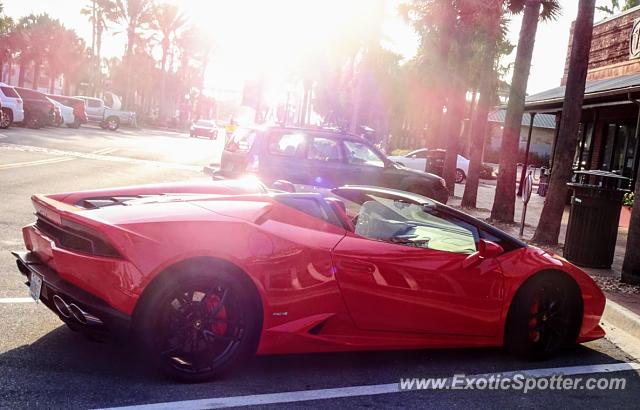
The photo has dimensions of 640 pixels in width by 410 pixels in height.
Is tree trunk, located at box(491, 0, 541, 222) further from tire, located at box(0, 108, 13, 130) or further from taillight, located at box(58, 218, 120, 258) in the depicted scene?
tire, located at box(0, 108, 13, 130)

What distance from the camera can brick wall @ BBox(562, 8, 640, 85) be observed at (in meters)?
20.1

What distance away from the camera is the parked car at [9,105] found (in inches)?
1067

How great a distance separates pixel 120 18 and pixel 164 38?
558 centimetres

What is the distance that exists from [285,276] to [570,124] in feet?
26.6

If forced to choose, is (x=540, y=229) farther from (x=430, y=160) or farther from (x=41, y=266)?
(x=430, y=160)

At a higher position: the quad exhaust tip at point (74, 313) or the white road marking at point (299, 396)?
the quad exhaust tip at point (74, 313)

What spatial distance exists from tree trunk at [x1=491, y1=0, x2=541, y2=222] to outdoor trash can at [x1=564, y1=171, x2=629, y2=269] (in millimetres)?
4967

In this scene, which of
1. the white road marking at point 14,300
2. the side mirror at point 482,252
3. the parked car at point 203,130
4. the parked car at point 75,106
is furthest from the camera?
the parked car at point 203,130

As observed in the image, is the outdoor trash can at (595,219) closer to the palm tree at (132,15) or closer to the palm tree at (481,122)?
the palm tree at (481,122)

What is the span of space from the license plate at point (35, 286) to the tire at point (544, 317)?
3.11 meters

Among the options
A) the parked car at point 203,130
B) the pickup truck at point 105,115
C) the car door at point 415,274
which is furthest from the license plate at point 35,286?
the parked car at point 203,130

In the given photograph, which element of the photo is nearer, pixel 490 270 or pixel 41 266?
pixel 41 266

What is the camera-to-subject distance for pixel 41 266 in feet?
13.7

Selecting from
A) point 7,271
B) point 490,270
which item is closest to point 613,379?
point 490,270
